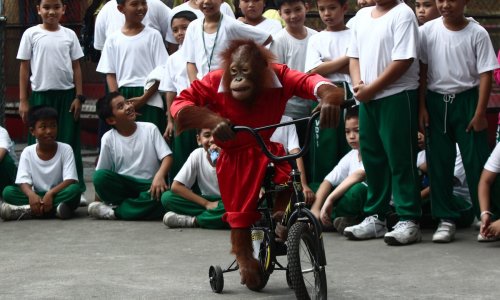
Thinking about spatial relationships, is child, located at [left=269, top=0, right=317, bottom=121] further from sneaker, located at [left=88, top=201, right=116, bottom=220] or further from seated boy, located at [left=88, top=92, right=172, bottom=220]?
sneaker, located at [left=88, top=201, right=116, bottom=220]

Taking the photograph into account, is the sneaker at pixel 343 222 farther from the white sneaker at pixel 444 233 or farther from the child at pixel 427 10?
the child at pixel 427 10

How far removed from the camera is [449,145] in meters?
7.64

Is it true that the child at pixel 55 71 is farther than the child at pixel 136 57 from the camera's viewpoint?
Yes

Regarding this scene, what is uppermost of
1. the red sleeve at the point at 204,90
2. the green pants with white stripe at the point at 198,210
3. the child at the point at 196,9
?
the child at the point at 196,9

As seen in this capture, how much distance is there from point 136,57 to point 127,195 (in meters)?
1.12

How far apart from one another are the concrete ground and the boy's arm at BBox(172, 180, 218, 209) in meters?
0.23

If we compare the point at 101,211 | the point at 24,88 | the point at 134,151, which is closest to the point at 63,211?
the point at 101,211

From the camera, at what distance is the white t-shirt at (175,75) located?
29.5ft

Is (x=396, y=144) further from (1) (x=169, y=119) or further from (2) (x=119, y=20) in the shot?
(2) (x=119, y=20)

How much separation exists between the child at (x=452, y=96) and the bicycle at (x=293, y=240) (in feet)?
5.78

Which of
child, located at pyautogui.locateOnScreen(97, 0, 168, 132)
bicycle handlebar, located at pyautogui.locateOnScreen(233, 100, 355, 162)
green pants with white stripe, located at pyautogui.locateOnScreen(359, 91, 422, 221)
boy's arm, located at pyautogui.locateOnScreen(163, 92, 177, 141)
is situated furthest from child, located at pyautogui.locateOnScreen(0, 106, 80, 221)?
bicycle handlebar, located at pyautogui.locateOnScreen(233, 100, 355, 162)

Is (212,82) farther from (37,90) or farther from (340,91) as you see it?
(37,90)

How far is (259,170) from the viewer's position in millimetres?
6098

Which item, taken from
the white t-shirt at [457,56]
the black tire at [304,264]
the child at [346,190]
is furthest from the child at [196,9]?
the black tire at [304,264]
